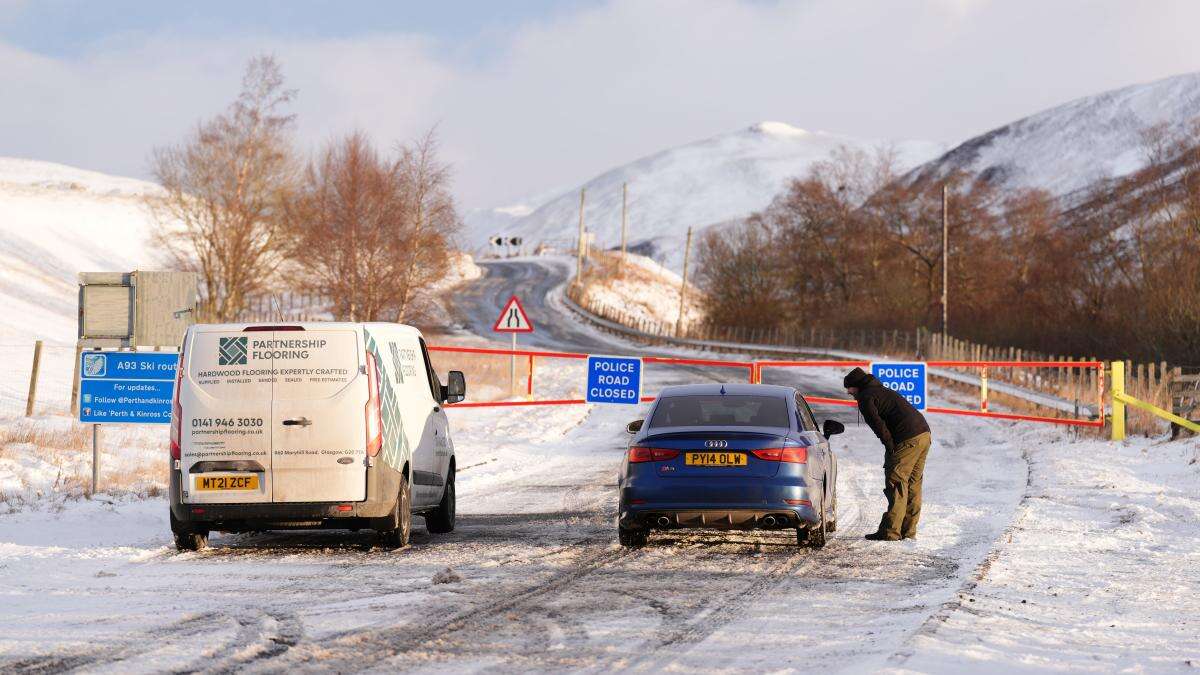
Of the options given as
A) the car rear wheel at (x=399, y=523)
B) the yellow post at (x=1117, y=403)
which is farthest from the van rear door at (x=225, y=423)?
the yellow post at (x=1117, y=403)

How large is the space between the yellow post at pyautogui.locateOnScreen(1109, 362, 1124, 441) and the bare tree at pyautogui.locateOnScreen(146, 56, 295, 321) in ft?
107

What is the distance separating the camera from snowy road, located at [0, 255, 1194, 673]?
720 centimetres

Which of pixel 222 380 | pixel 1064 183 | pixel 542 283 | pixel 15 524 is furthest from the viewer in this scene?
pixel 1064 183

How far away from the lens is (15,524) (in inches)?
520

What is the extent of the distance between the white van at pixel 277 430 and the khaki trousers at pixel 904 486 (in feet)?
15.4

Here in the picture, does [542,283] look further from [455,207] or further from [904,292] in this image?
[455,207]

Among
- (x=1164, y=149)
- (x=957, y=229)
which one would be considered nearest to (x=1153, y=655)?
(x=957, y=229)

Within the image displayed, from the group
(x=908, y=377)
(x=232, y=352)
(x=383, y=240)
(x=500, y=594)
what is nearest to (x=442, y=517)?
(x=232, y=352)

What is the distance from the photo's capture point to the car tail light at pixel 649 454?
11.8m

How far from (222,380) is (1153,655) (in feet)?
25.6

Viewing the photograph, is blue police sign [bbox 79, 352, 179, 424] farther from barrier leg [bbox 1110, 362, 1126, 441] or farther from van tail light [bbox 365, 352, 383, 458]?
barrier leg [bbox 1110, 362, 1126, 441]

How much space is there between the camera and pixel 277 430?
37.8 feet

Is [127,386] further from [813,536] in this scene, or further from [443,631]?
[443,631]

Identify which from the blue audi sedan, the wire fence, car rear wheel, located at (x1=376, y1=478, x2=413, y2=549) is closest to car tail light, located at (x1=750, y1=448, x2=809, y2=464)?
the blue audi sedan
